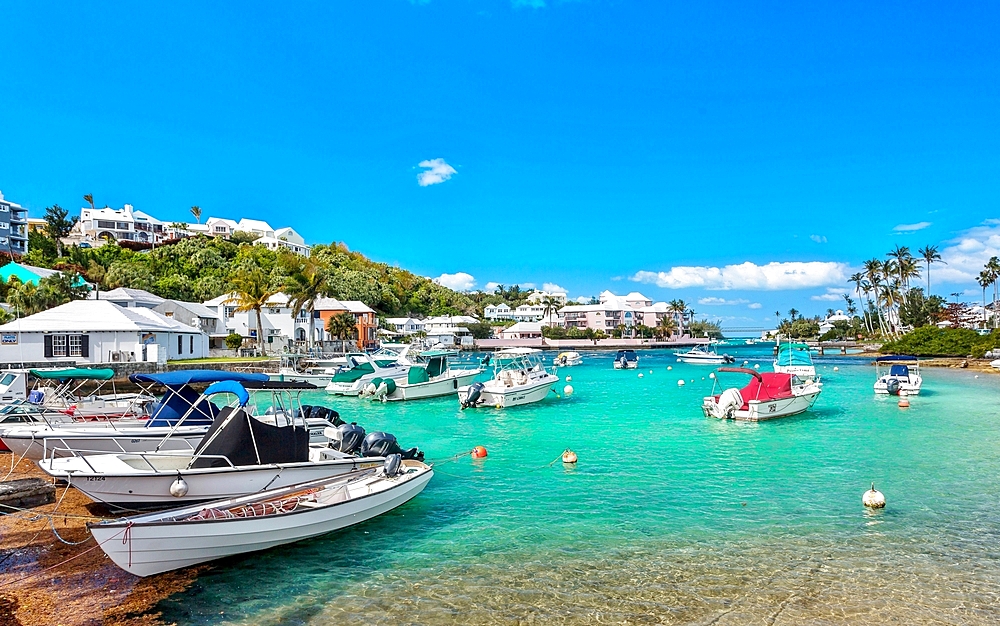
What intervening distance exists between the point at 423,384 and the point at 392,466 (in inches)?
921

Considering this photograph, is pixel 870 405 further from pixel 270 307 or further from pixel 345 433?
pixel 270 307

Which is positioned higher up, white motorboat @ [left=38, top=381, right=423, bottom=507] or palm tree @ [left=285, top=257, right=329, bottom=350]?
palm tree @ [left=285, top=257, right=329, bottom=350]

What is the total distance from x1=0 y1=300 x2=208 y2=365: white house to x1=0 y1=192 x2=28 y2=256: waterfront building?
69127mm

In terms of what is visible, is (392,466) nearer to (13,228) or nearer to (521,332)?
(13,228)

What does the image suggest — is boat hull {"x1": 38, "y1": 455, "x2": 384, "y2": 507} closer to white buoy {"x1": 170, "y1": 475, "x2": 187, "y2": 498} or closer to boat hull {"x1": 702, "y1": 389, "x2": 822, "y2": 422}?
white buoy {"x1": 170, "y1": 475, "x2": 187, "y2": 498}

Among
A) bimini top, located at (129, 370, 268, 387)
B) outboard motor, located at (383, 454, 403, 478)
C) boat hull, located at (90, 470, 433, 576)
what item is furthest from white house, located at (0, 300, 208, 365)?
boat hull, located at (90, 470, 433, 576)

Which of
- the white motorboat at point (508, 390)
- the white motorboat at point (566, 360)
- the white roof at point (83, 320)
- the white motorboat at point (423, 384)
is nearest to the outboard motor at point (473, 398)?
the white motorboat at point (508, 390)

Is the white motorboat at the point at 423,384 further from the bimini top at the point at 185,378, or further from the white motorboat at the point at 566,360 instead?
the white motorboat at the point at 566,360

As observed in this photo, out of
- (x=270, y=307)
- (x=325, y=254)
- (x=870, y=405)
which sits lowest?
(x=870, y=405)

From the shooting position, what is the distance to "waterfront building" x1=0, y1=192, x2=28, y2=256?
9512cm

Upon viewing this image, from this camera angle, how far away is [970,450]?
20625mm

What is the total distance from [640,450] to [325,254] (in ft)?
443

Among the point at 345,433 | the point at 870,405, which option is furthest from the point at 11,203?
the point at 870,405

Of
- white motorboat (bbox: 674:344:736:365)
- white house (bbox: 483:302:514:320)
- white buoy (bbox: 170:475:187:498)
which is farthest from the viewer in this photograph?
white house (bbox: 483:302:514:320)
